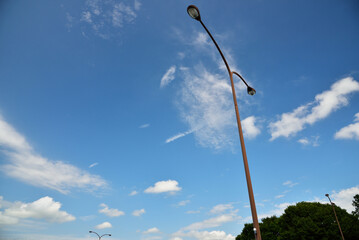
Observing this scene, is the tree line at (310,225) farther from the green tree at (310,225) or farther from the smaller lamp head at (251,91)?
the smaller lamp head at (251,91)

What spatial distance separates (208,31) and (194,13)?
105cm

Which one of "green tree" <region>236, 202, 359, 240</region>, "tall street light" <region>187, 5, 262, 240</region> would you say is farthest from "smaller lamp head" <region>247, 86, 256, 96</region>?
"green tree" <region>236, 202, 359, 240</region>

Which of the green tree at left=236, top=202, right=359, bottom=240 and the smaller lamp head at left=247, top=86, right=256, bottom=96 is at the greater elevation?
the smaller lamp head at left=247, top=86, right=256, bottom=96

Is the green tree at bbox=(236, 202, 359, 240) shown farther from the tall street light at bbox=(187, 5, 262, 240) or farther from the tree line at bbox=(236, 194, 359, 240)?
the tall street light at bbox=(187, 5, 262, 240)

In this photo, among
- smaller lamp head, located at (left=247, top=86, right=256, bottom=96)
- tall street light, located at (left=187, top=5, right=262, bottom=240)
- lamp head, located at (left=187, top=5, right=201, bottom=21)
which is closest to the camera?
tall street light, located at (left=187, top=5, right=262, bottom=240)

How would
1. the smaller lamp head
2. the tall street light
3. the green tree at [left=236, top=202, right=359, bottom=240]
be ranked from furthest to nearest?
the green tree at [left=236, top=202, right=359, bottom=240] < the smaller lamp head < the tall street light

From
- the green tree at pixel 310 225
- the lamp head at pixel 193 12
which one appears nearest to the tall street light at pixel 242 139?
the lamp head at pixel 193 12

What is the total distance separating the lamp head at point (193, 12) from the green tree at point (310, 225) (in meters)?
47.9

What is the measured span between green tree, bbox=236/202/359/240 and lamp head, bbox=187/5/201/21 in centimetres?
4787

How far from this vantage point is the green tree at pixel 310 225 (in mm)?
37812

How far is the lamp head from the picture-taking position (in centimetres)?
735

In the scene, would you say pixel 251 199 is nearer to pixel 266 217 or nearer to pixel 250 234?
pixel 250 234

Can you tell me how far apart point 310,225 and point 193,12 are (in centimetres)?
4864

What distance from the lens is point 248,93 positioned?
33.2 feet
